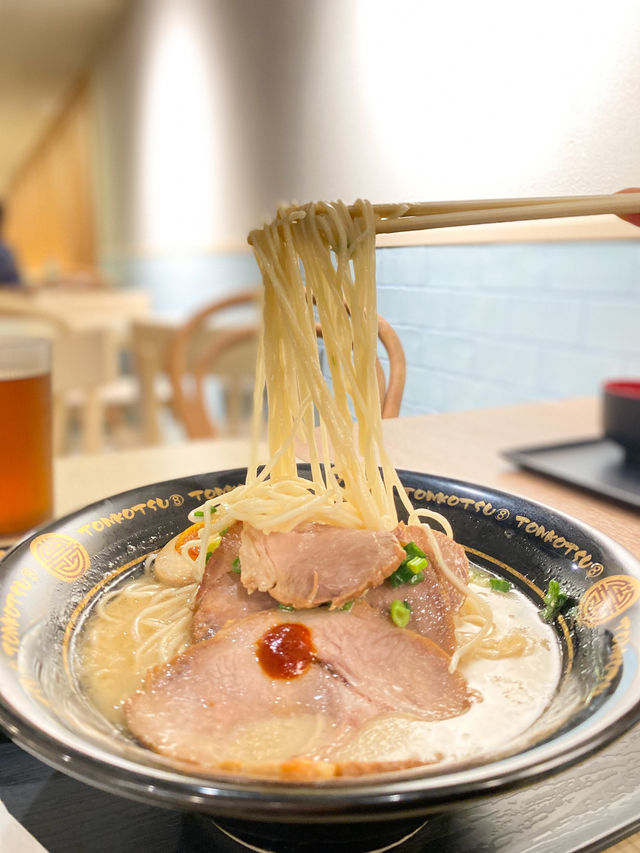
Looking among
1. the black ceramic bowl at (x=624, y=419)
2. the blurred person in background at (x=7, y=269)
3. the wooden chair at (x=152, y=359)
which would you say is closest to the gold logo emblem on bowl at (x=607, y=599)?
the black ceramic bowl at (x=624, y=419)

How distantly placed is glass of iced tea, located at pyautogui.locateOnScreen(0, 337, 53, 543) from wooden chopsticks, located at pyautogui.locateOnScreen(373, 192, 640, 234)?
2.24 ft

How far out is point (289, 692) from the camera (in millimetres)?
635

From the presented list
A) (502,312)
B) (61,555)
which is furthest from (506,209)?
(502,312)

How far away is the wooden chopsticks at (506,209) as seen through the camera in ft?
2.13

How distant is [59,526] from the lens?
83 cm

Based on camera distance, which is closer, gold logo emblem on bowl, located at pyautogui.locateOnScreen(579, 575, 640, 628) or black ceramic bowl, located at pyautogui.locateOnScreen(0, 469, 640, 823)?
black ceramic bowl, located at pyautogui.locateOnScreen(0, 469, 640, 823)

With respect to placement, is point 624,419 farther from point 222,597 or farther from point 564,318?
point 564,318

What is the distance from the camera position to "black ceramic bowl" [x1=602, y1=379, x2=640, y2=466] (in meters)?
1.41

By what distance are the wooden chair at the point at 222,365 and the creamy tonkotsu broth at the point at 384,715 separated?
27 centimetres

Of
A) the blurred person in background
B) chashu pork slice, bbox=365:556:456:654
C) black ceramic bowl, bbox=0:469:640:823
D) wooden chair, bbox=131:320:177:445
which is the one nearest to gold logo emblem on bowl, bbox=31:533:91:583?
black ceramic bowl, bbox=0:469:640:823

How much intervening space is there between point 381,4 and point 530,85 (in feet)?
0.66

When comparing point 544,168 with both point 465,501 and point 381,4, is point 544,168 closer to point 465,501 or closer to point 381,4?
point 381,4

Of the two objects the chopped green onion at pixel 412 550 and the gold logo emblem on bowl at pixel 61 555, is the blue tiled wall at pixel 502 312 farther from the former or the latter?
the gold logo emblem on bowl at pixel 61 555

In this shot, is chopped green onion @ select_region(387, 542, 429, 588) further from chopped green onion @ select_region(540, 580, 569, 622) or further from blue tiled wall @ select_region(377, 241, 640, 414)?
blue tiled wall @ select_region(377, 241, 640, 414)
